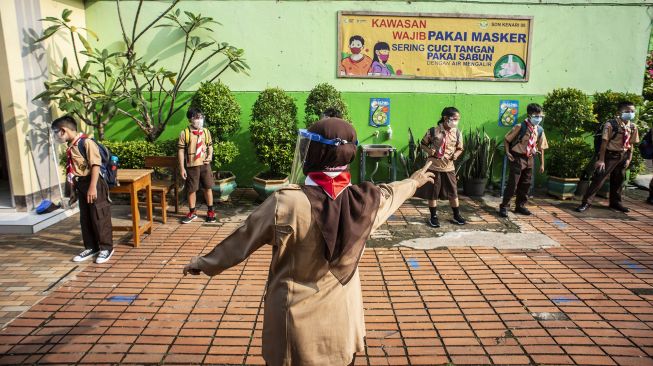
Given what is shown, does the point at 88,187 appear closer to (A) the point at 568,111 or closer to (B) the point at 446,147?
(B) the point at 446,147

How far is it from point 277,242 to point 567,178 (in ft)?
24.8

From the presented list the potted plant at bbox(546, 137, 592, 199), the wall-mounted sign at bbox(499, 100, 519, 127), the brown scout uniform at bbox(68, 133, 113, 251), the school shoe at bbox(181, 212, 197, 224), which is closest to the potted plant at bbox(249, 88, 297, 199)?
the school shoe at bbox(181, 212, 197, 224)

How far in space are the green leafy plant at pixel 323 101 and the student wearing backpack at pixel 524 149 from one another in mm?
2724

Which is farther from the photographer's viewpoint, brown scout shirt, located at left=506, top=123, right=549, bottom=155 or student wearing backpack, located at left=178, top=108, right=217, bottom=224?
brown scout shirt, located at left=506, top=123, right=549, bottom=155

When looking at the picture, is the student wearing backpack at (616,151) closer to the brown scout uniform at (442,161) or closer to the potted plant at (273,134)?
the brown scout uniform at (442,161)

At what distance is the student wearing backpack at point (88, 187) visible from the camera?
506 centimetres

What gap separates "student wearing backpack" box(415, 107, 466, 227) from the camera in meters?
6.46

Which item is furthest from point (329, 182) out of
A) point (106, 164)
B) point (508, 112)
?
point (508, 112)

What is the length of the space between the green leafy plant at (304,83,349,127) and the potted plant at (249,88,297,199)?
34 cm

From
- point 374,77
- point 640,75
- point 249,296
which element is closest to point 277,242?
point 249,296

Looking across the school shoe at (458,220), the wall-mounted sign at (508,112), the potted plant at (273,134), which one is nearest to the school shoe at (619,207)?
the wall-mounted sign at (508,112)

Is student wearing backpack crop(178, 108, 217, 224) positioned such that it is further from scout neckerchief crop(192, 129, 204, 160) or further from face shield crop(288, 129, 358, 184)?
face shield crop(288, 129, 358, 184)

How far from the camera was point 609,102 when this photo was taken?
8242 millimetres

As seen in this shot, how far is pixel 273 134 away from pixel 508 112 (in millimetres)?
4508
